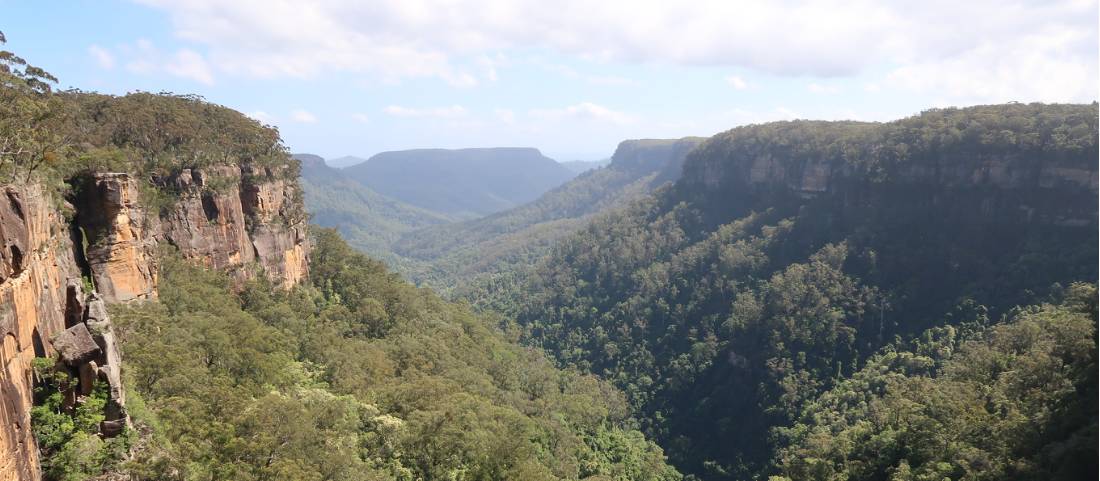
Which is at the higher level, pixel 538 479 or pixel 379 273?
pixel 379 273

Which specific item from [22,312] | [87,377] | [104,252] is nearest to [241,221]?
[104,252]

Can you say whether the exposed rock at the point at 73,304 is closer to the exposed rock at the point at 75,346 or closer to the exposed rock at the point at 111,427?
the exposed rock at the point at 75,346

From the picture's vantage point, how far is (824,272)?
72.7 meters

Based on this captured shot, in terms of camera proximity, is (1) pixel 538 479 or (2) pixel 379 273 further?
(2) pixel 379 273

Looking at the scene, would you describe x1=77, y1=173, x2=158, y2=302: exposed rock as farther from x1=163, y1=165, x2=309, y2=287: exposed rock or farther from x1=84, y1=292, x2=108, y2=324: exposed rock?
x1=84, y1=292, x2=108, y2=324: exposed rock

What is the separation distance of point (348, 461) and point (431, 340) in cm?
2378

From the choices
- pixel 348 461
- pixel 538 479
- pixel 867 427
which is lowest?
pixel 867 427

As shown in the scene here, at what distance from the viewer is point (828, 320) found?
6719cm

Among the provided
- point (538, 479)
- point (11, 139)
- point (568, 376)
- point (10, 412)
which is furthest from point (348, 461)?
point (568, 376)

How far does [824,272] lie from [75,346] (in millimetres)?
69051

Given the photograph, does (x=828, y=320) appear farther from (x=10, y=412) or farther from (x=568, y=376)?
(x=10, y=412)

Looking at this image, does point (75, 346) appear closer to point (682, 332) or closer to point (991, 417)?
point (991, 417)

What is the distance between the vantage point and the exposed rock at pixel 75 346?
19.7 meters

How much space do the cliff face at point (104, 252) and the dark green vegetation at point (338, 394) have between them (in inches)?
77.0
